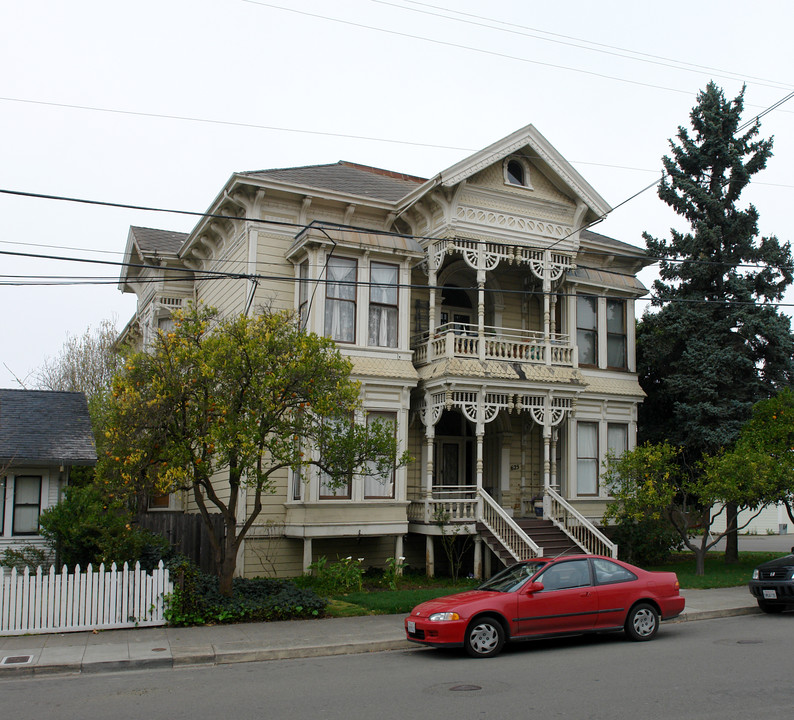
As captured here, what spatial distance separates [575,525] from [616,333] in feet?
21.9

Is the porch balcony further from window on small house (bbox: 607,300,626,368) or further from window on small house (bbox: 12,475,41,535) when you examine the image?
window on small house (bbox: 12,475,41,535)

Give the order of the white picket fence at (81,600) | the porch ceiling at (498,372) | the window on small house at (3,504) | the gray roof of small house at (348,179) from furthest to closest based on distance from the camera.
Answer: the gray roof of small house at (348,179) < the porch ceiling at (498,372) < the window on small house at (3,504) < the white picket fence at (81,600)

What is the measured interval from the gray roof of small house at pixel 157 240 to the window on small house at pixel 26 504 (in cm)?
1050

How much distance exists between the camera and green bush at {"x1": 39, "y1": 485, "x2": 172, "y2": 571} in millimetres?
14281

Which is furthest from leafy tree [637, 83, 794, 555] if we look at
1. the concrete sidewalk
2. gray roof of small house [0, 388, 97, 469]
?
gray roof of small house [0, 388, 97, 469]

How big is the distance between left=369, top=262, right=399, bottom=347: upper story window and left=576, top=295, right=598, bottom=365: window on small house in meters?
6.27

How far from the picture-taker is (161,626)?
45.0 ft

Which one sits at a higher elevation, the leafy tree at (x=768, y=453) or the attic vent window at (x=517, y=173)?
the attic vent window at (x=517, y=173)

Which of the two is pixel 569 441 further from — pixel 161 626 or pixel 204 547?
pixel 161 626

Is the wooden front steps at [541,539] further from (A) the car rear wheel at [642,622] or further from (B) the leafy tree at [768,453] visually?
(A) the car rear wheel at [642,622]

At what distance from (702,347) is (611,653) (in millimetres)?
13986

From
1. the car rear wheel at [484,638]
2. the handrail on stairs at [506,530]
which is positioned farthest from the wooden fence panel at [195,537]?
the car rear wheel at [484,638]

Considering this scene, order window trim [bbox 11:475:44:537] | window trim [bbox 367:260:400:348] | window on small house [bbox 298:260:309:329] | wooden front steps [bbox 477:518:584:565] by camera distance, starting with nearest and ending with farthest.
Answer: window trim [bbox 11:475:44:537] < wooden front steps [bbox 477:518:584:565] < window on small house [bbox 298:260:309:329] < window trim [bbox 367:260:400:348]

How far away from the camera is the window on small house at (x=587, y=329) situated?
2417 centimetres
